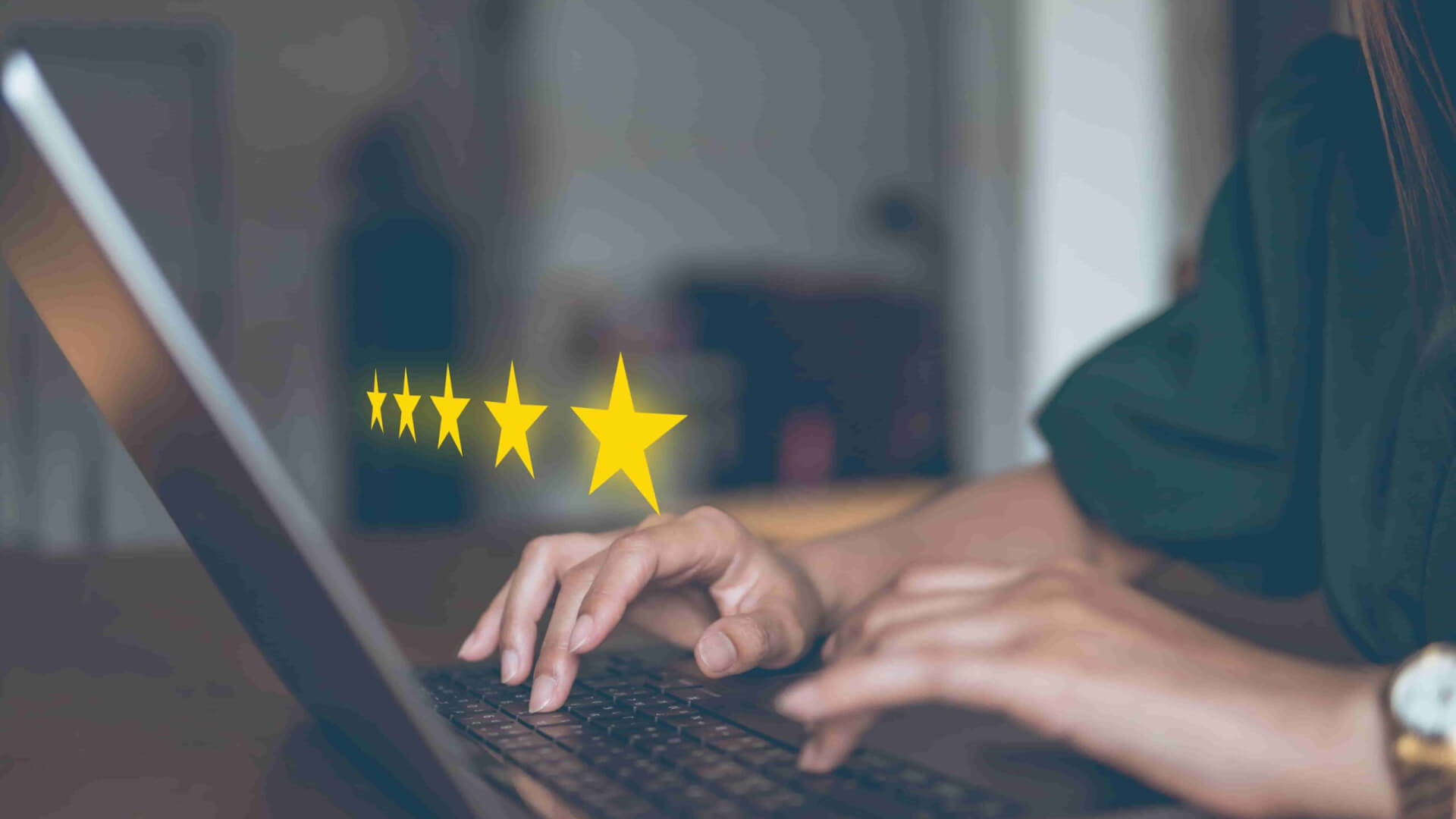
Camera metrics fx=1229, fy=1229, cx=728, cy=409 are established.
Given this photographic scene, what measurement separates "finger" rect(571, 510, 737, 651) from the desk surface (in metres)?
0.10

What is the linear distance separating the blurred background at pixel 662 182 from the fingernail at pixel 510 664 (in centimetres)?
261

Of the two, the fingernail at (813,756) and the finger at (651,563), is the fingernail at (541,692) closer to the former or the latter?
the finger at (651,563)

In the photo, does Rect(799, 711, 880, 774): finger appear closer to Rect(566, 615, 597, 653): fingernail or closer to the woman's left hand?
the woman's left hand

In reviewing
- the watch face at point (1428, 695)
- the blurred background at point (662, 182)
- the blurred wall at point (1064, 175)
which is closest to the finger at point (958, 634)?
the watch face at point (1428, 695)

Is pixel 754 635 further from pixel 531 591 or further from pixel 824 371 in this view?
pixel 824 371

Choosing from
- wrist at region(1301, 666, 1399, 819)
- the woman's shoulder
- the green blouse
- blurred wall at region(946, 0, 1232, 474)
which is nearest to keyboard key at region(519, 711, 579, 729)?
wrist at region(1301, 666, 1399, 819)

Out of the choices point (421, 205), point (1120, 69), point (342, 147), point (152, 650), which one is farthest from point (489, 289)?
point (152, 650)

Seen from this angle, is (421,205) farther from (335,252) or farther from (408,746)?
(408,746)

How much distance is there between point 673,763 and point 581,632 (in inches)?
4.3

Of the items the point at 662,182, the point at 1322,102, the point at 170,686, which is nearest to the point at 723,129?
the point at 662,182

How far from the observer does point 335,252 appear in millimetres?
3438

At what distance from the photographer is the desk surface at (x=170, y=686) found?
410 millimetres

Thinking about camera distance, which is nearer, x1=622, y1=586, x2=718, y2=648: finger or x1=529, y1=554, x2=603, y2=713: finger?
x1=529, y1=554, x2=603, y2=713: finger

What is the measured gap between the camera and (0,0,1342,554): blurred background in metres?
3.38
